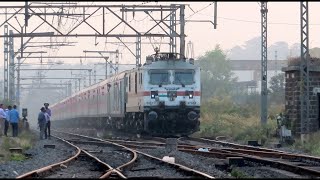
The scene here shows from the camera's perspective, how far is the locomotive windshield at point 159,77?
29.0 meters

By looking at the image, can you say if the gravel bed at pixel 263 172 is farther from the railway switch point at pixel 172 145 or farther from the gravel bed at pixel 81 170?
the railway switch point at pixel 172 145

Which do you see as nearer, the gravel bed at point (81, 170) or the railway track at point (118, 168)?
the railway track at point (118, 168)

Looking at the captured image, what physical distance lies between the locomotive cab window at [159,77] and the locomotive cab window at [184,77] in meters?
0.36

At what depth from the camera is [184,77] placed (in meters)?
29.2

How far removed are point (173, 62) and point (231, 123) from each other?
13138mm

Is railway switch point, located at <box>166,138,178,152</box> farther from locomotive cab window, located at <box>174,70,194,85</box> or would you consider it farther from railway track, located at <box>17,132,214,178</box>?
locomotive cab window, located at <box>174,70,194,85</box>

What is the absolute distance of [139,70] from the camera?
29891 mm

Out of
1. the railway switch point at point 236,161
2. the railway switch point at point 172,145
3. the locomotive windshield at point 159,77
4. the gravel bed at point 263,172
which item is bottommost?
the gravel bed at point 263,172

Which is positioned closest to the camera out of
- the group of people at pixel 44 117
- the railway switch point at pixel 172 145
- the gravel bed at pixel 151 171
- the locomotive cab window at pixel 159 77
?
the gravel bed at pixel 151 171

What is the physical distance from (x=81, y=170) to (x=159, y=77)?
537 inches

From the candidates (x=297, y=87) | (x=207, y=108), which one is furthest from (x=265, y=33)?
(x=207, y=108)

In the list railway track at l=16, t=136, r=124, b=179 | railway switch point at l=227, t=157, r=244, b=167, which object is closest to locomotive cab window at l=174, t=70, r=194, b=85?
railway track at l=16, t=136, r=124, b=179

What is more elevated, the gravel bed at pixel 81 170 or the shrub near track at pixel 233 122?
the shrub near track at pixel 233 122

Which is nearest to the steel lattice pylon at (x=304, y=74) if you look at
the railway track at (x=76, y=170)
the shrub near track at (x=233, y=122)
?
the shrub near track at (x=233, y=122)
